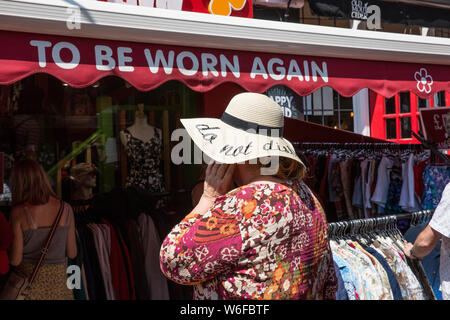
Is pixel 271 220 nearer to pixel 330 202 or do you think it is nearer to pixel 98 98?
pixel 98 98

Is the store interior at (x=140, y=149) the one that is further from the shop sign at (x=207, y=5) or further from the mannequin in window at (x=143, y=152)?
the shop sign at (x=207, y=5)

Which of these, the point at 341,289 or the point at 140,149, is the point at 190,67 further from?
the point at 140,149

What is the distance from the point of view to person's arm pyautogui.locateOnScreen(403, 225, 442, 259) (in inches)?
94.3

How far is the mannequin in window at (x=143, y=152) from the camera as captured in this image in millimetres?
4441

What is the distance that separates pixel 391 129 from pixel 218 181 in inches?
256

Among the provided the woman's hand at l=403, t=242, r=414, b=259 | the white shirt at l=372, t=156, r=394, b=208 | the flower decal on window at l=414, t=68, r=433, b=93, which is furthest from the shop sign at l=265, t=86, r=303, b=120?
Answer: the woman's hand at l=403, t=242, r=414, b=259

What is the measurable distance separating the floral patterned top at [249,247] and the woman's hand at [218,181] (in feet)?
0.27

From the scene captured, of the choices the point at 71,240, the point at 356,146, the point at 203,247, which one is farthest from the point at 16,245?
the point at 356,146

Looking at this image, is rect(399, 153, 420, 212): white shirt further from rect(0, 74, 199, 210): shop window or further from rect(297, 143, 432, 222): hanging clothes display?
rect(0, 74, 199, 210): shop window

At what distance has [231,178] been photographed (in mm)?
1648

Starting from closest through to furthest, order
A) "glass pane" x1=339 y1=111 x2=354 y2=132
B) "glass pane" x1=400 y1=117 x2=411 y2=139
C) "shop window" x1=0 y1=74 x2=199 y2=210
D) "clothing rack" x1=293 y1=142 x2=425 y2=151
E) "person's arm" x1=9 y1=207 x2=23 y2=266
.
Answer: "person's arm" x1=9 y1=207 x2=23 y2=266 < "shop window" x1=0 y1=74 x2=199 y2=210 < "clothing rack" x1=293 y1=142 x2=425 y2=151 < "glass pane" x1=400 y1=117 x2=411 y2=139 < "glass pane" x1=339 y1=111 x2=354 y2=132

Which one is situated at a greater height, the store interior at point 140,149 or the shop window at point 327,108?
the shop window at point 327,108

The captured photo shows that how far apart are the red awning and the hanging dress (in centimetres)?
198

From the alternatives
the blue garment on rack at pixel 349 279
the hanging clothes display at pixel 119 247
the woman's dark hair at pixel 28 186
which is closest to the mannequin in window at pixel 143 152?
the hanging clothes display at pixel 119 247
